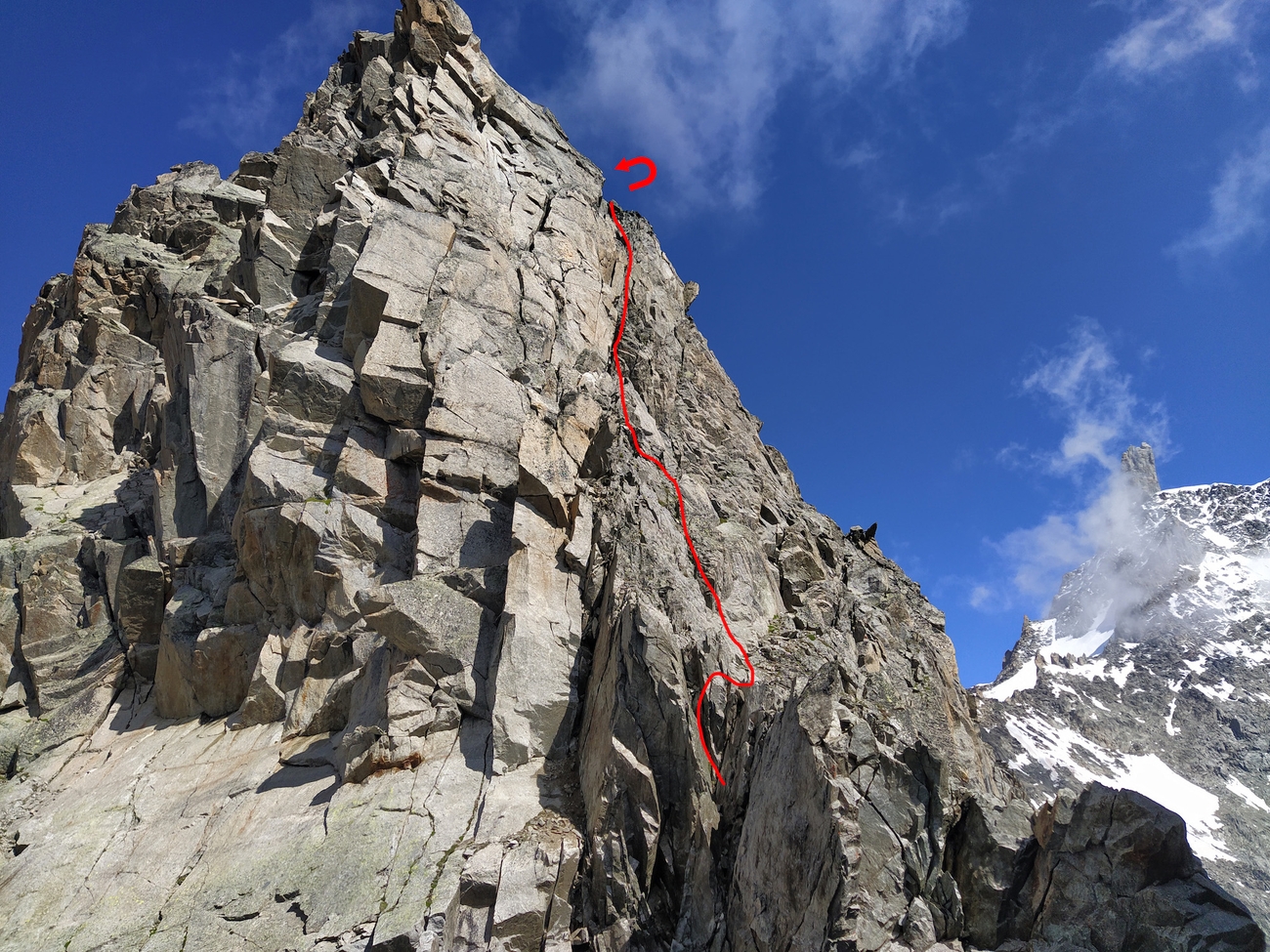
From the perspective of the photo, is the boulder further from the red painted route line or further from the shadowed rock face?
the red painted route line

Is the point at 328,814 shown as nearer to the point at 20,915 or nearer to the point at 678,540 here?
the point at 20,915

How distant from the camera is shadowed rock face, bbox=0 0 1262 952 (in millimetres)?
13977

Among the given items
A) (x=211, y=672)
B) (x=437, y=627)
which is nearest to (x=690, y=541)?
(x=437, y=627)

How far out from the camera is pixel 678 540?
2680 cm

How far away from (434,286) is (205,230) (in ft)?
87.1

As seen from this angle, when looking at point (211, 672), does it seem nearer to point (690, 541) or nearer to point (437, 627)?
point (437, 627)

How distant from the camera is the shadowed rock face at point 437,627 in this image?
45.9 ft

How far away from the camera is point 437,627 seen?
19.4 meters

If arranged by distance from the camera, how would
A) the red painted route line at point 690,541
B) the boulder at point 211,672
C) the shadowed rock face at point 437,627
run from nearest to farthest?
the shadowed rock face at point 437,627 → the red painted route line at point 690,541 → the boulder at point 211,672

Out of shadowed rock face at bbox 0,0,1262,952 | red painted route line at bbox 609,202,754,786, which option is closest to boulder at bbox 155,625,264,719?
shadowed rock face at bbox 0,0,1262,952

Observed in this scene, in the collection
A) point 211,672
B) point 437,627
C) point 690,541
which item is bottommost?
point 211,672

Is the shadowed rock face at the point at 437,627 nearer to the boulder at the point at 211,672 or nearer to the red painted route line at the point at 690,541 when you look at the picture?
the boulder at the point at 211,672

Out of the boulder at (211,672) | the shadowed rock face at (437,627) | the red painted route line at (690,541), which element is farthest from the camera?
the boulder at (211,672)

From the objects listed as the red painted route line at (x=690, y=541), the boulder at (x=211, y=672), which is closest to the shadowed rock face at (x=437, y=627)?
the boulder at (x=211, y=672)
